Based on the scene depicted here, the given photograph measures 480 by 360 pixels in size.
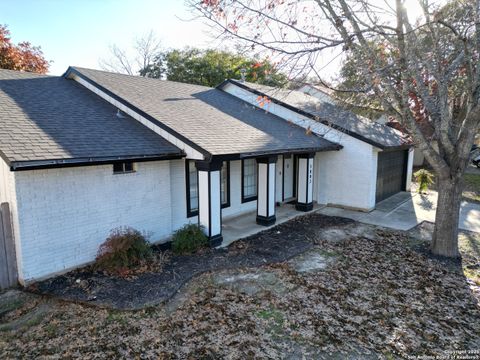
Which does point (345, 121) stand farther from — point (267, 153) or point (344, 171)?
point (267, 153)

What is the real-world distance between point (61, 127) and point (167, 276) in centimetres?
404

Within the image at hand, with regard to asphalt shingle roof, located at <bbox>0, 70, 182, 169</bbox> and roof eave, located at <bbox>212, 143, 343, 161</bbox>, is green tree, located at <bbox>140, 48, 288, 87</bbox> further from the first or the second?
asphalt shingle roof, located at <bbox>0, 70, 182, 169</bbox>

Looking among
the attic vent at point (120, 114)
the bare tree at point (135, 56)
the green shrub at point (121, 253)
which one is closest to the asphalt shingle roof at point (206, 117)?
the attic vent at point (120, 114)

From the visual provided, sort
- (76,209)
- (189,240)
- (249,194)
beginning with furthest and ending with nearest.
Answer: (249,194)
(189,240)
(76,209)

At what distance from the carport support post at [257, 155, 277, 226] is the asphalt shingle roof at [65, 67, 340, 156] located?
497 mm

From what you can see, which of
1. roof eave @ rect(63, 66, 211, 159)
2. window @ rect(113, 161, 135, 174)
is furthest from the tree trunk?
window @ rect(113, 161, 135, 174)

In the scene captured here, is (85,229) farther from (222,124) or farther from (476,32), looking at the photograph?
(476,32)

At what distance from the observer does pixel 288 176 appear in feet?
45.0

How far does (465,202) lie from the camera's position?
1430cm

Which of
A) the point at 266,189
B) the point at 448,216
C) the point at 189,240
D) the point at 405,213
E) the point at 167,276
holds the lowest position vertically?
the point at 405,213

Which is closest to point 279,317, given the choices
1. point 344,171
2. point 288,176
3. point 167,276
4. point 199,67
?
point 167,276

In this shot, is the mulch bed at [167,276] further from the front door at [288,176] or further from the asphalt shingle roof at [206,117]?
the front door at [288,176]

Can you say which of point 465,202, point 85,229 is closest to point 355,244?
point 85,229

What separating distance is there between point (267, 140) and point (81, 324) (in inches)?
281
